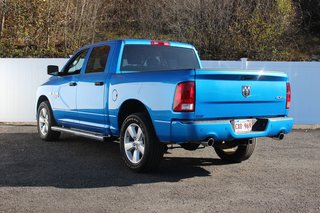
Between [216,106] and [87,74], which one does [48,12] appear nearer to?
[87,74]

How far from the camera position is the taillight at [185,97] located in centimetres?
567

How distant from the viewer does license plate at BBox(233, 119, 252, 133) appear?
238 inches

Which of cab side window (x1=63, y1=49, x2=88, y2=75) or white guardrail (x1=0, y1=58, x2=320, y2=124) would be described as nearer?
cab side window (x1=63, y1=49, x2=88, y2=75)

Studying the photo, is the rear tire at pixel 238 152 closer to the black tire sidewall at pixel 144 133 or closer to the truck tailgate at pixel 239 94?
the truck tailgate at pixel 239 94

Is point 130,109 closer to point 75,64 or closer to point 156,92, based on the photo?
point 156,92

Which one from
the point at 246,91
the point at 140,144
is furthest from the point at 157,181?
the point at 246,91

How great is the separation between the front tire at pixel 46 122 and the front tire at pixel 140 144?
2853 millimetres

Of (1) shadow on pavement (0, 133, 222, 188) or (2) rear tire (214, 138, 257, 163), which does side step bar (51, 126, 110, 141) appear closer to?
(1) shadow on pavement (0, 133, 222, 188)

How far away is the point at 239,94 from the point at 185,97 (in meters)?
0.83

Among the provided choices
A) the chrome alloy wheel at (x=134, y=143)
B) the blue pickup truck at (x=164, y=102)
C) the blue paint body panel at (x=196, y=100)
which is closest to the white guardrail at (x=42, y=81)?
the blue pickup truck at (x=164, y=102)

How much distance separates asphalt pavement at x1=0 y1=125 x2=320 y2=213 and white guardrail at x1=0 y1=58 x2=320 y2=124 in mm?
3145

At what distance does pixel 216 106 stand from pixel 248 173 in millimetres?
1349

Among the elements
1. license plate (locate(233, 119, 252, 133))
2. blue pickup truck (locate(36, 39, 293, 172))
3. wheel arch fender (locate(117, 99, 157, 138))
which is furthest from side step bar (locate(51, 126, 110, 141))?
license plate (locate(233, 119, 252, 133))

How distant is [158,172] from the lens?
6.57 m
